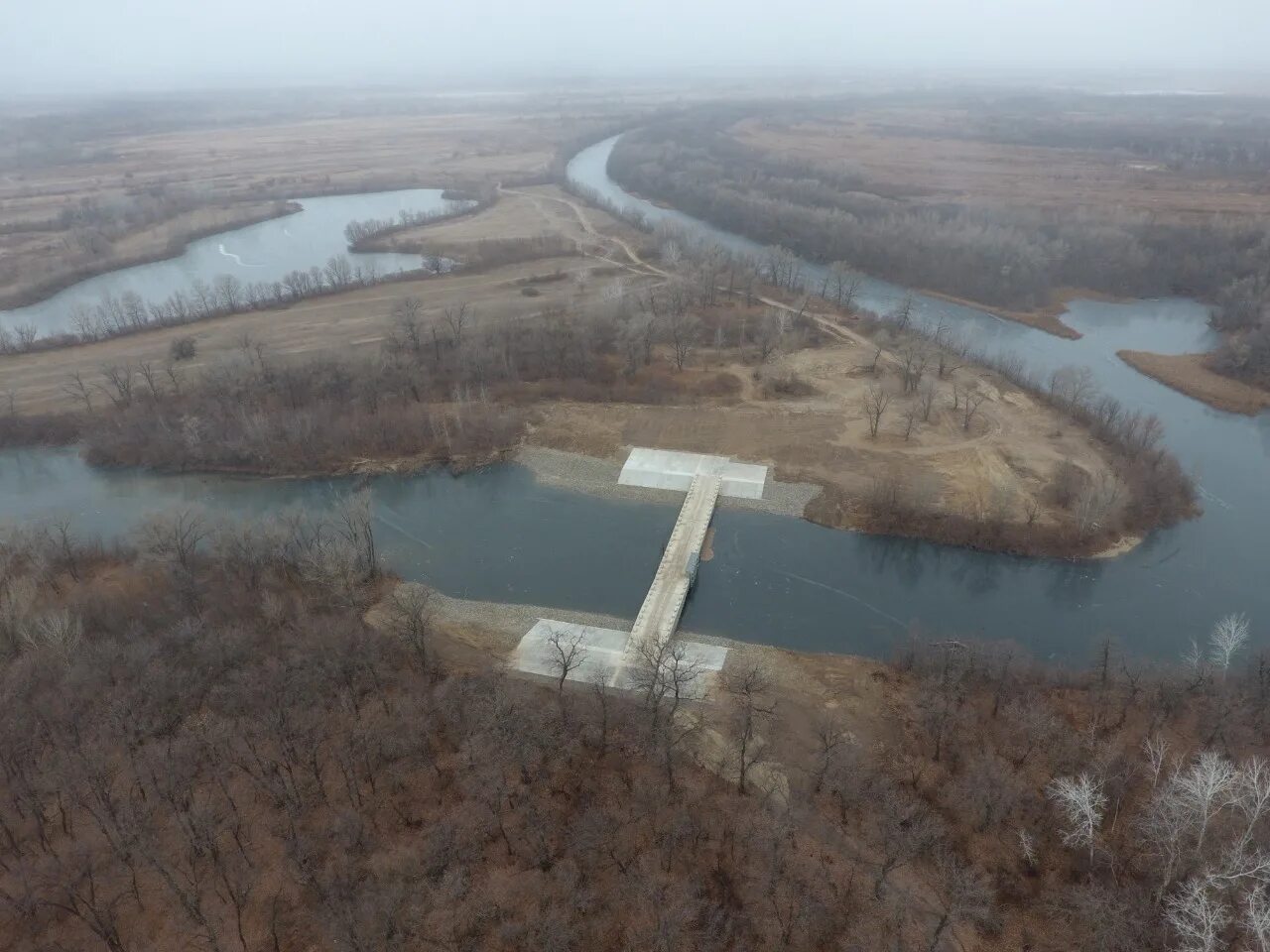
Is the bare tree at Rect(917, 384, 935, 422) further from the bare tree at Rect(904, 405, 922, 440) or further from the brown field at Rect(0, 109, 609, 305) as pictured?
the brown field at Rect(0, 109, 609, 305)

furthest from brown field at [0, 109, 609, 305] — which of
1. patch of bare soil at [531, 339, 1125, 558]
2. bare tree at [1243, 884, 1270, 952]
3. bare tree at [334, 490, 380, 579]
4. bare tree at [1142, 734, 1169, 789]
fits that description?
bare tree at [1243, 884, 1270, 952]

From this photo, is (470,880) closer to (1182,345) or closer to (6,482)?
(6,482)

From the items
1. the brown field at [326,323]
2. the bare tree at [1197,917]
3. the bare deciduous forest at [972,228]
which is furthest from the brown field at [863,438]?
the bare deciduous forest at [972,228]

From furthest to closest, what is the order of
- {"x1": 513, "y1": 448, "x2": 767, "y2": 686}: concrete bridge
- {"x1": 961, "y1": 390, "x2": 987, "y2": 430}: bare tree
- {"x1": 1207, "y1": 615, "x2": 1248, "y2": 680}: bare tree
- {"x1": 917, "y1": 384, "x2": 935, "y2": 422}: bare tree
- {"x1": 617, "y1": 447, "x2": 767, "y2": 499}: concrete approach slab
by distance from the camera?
{"x1": 917, "y1": 384, "x2": 935, "y2": 422}: bare tree → {"x1": 961, "y1": 390, "x2": 987, "y2": 430}: bare tree → {"x1": 617, "y1": 447, "x2": 767, "y2": 499}: concrete approach slab → {"x1": 513, "y1": 448, "x2": 767, "y2": 686}: concrete bridge → {"x1": 1207, "y1": 615, "x2": 1248, "y2": 680}: bare tree

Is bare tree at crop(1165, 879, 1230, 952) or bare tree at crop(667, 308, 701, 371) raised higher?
bare tree at crop(667, 308, 701, 371)

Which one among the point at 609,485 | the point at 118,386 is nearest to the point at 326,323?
the point at 118,386

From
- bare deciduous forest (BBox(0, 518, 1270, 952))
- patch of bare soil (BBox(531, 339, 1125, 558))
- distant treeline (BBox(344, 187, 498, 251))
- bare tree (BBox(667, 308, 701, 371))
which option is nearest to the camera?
bare deciduous forest (BBox(0, 518, 1270, 952))
